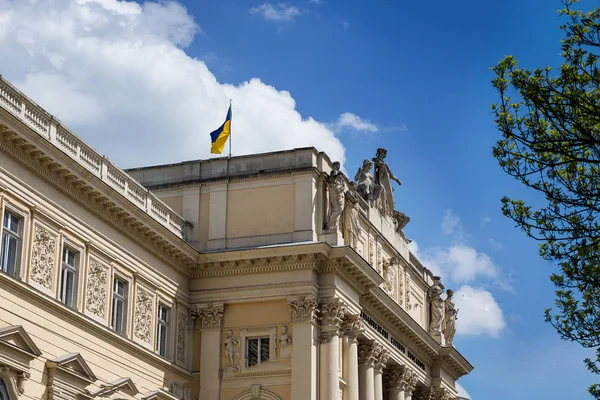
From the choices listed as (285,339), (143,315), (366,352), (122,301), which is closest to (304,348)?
(285,339)

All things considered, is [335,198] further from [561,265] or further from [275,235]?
[561,265]

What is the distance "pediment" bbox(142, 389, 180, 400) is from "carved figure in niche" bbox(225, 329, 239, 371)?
2952 mm

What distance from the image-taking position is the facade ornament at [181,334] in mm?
46844

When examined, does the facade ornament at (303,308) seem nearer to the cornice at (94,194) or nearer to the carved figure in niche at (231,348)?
the carved figure in niche at (231,348)

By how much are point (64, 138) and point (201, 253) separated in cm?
969

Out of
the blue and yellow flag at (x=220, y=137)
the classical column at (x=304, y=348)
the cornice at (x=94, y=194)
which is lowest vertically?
the classical column at (x=304, y=348)

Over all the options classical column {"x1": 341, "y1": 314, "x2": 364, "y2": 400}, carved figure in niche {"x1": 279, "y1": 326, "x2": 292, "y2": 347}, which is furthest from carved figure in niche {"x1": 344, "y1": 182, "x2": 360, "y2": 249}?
carved figure in niche {"x1": 279, "y1": 326, "x2": 292, "y2": 347}

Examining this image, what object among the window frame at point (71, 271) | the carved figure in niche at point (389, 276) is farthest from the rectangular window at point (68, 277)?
the carved figure in niche at point (389, 276)

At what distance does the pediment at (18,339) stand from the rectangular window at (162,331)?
924 cm

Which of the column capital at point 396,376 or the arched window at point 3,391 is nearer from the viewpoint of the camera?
the arched window at point 3,391

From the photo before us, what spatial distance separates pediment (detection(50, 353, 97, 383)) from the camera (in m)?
37.6

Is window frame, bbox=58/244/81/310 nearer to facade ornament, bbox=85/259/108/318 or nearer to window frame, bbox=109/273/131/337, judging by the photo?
→ facade ornament, bbox=85/259/108/318

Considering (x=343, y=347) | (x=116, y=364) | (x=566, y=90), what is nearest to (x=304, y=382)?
(x=343, y=347)

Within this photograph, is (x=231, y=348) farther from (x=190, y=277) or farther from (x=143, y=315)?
(x=143, y=315)
